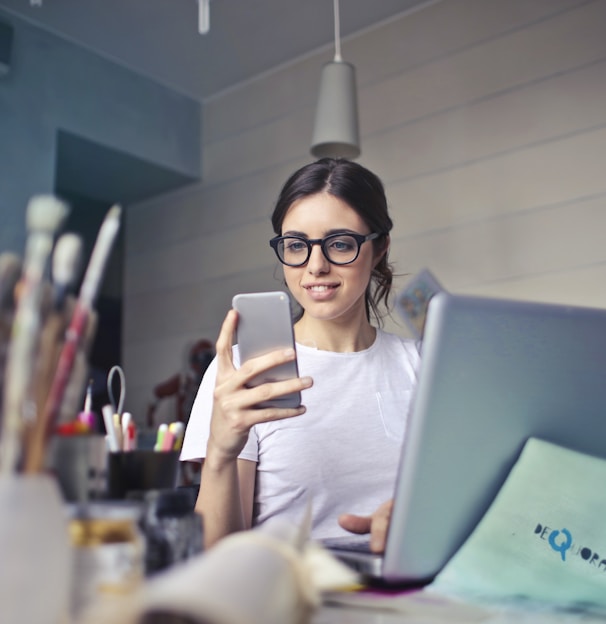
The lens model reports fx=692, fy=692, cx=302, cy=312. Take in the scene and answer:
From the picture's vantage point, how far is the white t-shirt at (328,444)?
49.1 inches

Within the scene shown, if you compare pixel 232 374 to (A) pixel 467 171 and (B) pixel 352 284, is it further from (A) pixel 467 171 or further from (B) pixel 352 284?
(A) pixel 467 171

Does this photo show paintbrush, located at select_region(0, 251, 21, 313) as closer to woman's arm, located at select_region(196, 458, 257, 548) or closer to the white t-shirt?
woman's arm, located at select_region(196, 458, 257, 548)

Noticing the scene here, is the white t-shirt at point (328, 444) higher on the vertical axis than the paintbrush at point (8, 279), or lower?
lower

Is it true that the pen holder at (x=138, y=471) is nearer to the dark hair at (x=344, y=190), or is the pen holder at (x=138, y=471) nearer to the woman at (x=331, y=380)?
the woman at (x=331, y=380)

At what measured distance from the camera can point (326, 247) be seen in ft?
4.46

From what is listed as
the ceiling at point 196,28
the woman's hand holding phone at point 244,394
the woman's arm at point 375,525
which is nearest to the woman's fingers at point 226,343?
the woman's hand holding phone at point 244,394

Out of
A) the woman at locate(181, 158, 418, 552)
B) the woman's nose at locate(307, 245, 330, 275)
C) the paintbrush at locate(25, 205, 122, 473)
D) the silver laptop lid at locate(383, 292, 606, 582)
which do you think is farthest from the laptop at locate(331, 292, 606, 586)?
the woman's nose at locate(307, 245, 330, 275)

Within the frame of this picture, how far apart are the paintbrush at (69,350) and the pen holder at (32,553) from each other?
0.06 ft

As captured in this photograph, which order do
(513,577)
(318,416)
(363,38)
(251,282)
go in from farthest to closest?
(251,282)
(363,38)
(318,416)
(513,577)

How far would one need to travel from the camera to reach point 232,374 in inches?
38.0

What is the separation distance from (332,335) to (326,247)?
20 centimetres

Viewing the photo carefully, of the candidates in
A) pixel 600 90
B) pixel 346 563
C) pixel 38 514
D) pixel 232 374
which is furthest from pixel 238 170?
pixel 38 514

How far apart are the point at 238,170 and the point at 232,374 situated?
302cm

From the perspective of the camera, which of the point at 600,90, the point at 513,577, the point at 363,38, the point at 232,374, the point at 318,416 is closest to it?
the point at 513,577
